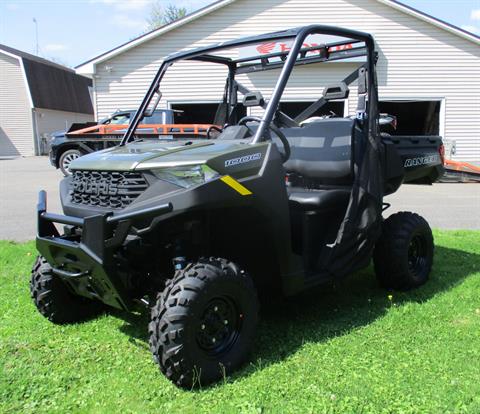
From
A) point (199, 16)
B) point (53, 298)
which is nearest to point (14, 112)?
point (199, 16)

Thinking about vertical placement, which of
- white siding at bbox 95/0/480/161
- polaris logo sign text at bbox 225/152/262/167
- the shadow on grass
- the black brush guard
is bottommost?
the shadow on grass

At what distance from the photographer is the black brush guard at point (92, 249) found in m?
2.86

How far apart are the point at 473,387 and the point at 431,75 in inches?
604

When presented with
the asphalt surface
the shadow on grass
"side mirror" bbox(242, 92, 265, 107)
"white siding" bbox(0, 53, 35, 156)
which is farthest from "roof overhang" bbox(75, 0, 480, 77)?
"white siding" bbox(0, 53, 35, 156)

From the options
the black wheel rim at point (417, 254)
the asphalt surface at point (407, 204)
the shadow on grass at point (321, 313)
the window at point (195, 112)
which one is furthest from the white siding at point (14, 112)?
the black wheel rim at point (417, 254)

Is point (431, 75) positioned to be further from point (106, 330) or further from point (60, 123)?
point (60, 123)

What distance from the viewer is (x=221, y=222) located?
11.2 ft

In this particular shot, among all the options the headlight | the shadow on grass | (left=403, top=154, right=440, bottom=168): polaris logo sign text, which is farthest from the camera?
(left=403, top=154, right=440, bottom=168): polaris logo sign text

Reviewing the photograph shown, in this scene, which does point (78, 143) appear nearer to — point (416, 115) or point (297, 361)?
point (297, 361)

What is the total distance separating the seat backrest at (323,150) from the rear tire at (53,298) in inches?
83.4

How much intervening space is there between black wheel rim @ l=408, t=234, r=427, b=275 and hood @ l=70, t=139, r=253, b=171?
7.71ft

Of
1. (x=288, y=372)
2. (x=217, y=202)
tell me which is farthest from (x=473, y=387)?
(x=217, y=202)

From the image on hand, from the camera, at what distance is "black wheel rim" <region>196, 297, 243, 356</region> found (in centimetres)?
307

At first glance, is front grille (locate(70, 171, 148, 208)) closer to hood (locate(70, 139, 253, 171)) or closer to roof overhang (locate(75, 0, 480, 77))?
hood (locate(70, 139, 253, 171))
